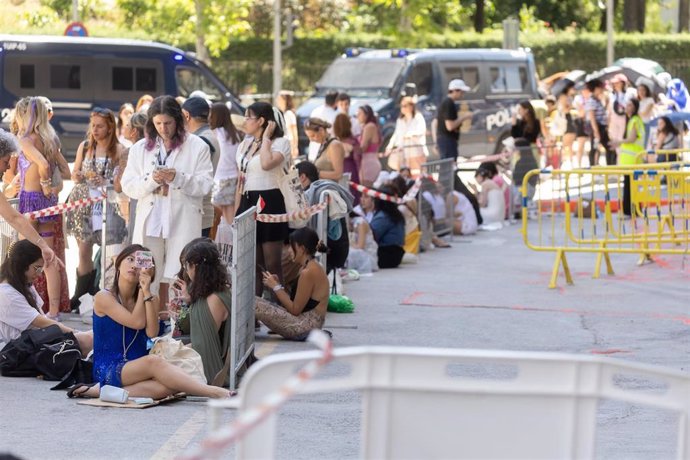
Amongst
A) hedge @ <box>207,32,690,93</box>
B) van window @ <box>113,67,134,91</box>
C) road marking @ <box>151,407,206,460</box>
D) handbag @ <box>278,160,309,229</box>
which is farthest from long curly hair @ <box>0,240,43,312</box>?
hedge @ <box>207,32,690,93</box>

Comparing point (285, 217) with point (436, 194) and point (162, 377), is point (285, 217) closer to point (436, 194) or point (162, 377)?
point (162, 377)

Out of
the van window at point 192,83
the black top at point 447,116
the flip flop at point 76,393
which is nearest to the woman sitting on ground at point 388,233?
the black top at point 447,116

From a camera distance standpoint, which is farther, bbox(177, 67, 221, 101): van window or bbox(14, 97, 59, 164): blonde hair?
bbox(177, 67, 221, 101): van window

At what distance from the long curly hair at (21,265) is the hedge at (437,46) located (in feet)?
116

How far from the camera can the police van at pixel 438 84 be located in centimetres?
2589

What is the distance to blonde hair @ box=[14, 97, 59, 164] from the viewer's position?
36.6 ft

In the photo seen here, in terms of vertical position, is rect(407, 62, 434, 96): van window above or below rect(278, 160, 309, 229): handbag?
above

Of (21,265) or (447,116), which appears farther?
(447,116)

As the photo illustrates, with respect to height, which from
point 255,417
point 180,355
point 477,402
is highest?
point 255,417

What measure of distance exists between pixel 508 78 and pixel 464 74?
4.57ft

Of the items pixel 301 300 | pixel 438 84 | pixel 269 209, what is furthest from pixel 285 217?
pixel 438 84

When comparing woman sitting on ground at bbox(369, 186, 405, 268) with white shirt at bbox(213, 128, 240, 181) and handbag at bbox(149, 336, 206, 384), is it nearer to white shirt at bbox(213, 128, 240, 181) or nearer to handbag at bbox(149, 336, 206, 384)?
white shirt at bbox(213, 128, 240, 181)

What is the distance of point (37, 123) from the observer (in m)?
11.2

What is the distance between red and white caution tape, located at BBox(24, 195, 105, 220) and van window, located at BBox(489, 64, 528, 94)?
17653mm
